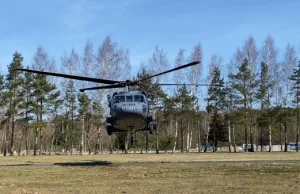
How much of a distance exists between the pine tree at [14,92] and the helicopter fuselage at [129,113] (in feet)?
131

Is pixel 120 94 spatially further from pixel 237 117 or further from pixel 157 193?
pixel 237 117

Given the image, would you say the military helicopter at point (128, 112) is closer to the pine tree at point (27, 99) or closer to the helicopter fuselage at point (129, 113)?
the helicopter fuselage at point (129, 113)

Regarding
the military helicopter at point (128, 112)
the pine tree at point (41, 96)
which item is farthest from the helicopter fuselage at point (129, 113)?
the pine tree at point (41, 96)

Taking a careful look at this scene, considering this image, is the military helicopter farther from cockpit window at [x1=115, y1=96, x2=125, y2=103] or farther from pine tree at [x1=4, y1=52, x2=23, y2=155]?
pine tree at [x1=4, y1=52, x2=23, y2=155]

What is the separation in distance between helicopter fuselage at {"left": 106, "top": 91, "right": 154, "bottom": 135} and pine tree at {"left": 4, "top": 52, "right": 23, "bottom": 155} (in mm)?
39932

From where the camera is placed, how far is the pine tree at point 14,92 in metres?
62.0

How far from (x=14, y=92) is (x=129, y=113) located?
42865mm

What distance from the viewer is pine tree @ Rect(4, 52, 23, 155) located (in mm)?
62044

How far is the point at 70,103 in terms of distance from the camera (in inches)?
2702

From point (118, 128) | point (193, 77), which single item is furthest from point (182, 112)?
point (118, 128)

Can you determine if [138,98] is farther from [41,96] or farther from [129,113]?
[41,96]

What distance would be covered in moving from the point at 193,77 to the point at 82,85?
18396 millimetres

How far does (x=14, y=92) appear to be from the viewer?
62656 mm

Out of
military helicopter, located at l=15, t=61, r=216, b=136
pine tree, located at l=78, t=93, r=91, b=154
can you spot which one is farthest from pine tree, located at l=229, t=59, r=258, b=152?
military helicopter, located at l=15, t=61, r=216, b=136
